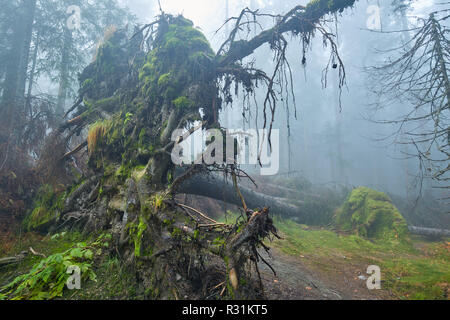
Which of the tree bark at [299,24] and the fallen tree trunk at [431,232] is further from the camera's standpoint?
the fallen tree trunk at [431,232]

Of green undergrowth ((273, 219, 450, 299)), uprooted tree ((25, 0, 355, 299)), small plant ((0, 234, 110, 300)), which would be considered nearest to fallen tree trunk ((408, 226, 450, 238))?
green undergrowth ((273, 219, 450, 299))

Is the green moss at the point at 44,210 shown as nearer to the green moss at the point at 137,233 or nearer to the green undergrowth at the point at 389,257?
the green moss at the point at 137,233

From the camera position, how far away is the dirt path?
346 centimetres

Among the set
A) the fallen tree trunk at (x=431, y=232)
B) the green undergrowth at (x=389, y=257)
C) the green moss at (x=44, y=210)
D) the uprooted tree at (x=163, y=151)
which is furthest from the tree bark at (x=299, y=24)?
the fallen tree trunk at (x=431, y=232)

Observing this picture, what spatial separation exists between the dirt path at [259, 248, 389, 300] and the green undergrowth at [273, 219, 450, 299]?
431 millimetres

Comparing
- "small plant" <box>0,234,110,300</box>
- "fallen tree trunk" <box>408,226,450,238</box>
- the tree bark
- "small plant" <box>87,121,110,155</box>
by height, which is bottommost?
A: "fallen tree trunk" <box>408,226,450,238</box>

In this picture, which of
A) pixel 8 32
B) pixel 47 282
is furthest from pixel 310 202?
pixel 8 32

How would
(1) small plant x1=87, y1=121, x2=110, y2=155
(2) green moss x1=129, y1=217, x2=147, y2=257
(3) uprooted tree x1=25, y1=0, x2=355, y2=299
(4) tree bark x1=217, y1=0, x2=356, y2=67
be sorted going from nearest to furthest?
1. (3) uprooted tree x1=25, y1=0, x2=355, y2=299
2. (2) green moss x1=129, y1=217, x2=147, y2=257
3. (4) tree bark x1=217, y1=0, x2=356, y2=67
4. (1) small plant x1=87, y1=121, x2=110, y2=155

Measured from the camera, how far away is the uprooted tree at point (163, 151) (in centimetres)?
296

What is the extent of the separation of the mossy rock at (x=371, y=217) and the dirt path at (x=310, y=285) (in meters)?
4.28

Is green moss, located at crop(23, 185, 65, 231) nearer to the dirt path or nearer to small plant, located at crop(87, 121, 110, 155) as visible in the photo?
small plant, located at crop(87, 121, 110, 155)
